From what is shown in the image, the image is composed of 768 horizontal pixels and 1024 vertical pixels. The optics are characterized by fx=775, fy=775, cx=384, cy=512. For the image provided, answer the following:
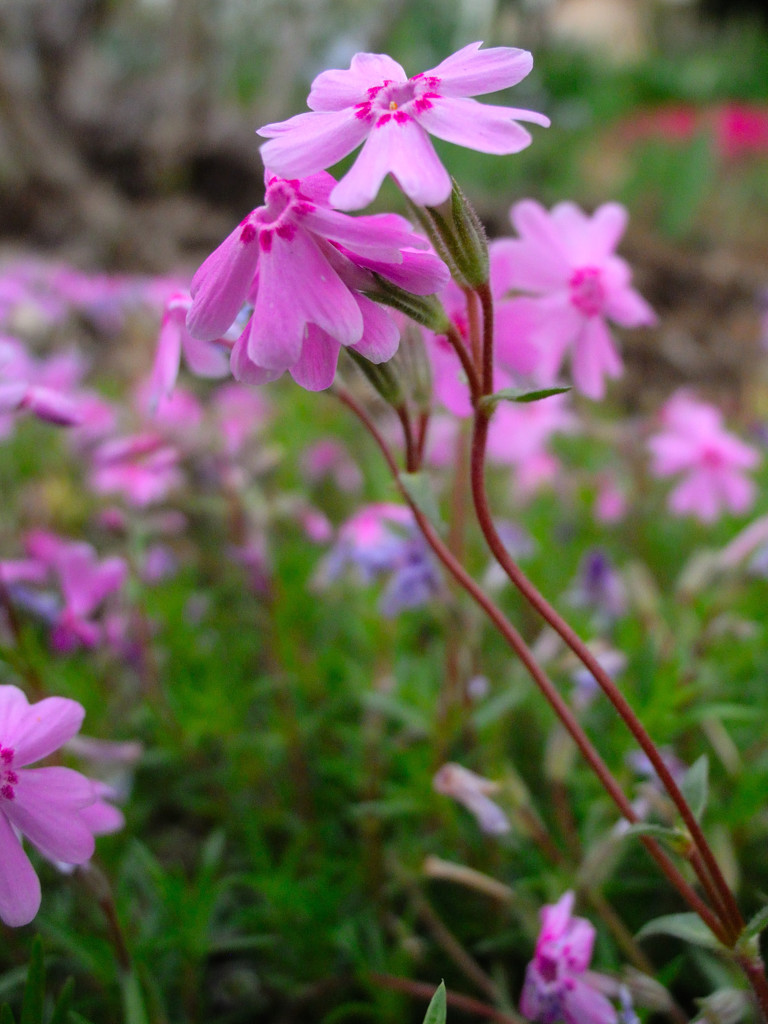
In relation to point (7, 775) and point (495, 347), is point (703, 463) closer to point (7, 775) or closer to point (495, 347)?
point (495, 347)

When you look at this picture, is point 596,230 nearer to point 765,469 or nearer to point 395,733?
point 395,733

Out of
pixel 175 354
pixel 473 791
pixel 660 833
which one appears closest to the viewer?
pixel 660 833

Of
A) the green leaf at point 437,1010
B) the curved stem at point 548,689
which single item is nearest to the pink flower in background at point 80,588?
the curved stem at point 548,689

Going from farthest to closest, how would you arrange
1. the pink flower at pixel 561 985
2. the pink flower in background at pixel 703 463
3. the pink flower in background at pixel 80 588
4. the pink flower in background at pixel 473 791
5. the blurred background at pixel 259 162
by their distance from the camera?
the blurred background at pixel 259 162 < the pink flower in background at pixel 703 463 < the pink flower in background at pixel 80 588 < the pink flower in background at pixel 473 791 < the pink flower at pixel 561 985

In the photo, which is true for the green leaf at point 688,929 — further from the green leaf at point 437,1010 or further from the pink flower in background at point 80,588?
the pink flower in background at point 80,588

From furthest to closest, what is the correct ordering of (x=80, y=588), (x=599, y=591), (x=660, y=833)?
(x=599, y=591) < (x=80, y=588) < (x=660, y=833)

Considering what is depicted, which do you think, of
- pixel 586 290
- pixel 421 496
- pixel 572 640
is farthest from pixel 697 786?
pixel 586 290

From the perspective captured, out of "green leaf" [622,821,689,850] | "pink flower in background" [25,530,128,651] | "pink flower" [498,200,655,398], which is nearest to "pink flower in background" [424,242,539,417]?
"pink flower" [498,200,655,398]

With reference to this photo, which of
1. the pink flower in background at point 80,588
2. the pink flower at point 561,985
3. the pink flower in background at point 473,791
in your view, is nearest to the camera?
the pink flower at point 561,985

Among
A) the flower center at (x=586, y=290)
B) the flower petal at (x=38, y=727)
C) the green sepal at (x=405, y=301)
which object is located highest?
the green sepal at (x=405, y=301)
